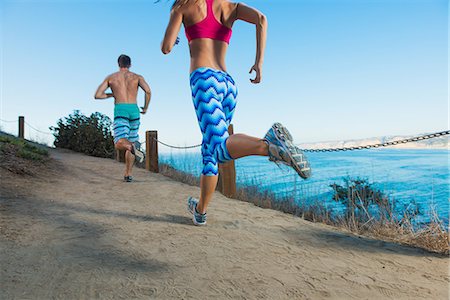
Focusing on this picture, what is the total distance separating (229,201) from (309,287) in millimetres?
2568

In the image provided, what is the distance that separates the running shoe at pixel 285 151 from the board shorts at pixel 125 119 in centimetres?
403

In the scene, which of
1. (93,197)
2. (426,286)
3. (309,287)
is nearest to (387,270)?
(426,286)

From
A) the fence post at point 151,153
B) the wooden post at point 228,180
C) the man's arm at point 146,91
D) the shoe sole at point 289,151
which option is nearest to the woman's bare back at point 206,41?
the shoe sole at point 289,151

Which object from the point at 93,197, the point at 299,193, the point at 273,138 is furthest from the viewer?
the point at 299,193

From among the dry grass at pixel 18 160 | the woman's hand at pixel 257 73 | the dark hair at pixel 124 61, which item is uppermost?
the dark hair at pixel 124 61

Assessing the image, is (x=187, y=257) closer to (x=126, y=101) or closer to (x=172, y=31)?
(x=172, y=31)

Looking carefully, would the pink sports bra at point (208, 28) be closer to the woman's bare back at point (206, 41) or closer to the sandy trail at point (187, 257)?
the woman's bare back at point (206, 41)

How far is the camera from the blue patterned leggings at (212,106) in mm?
2688

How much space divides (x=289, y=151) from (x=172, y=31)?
129cm

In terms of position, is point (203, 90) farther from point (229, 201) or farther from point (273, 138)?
point (229, 201)

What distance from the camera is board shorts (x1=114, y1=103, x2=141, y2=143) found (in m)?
5.79

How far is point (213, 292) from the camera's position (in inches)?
77.9

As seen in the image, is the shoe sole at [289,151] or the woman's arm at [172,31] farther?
the woman's arm at [172,31]

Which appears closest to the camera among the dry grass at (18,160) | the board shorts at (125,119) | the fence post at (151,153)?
the dry grass at (18,160)
